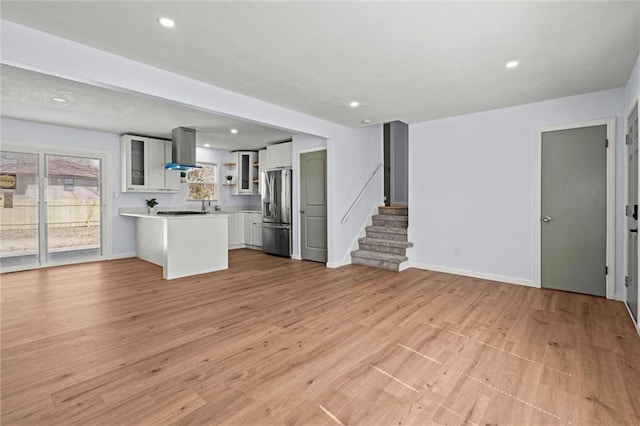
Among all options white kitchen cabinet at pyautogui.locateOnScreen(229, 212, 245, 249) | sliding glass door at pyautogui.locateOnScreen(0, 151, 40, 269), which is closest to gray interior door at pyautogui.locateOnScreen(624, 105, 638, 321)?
white kitchen cabinet at pyautogui.locateOnScreen(229, 212, 245, 249)

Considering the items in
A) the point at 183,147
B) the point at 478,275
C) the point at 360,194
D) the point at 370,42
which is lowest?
the point at 478,275

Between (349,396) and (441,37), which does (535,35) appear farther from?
(349,396)

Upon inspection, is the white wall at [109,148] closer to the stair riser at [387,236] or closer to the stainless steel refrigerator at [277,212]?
the stainless steel refrigerator at [277,212]

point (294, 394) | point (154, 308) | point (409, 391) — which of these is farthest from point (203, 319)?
point (409, 391)

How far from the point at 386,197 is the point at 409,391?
6.27 metres

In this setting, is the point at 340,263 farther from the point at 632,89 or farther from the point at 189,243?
the point at 632,89

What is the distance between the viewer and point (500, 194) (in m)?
4.51

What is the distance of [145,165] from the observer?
6.55 meters

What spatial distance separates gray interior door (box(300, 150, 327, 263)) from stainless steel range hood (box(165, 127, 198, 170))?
2164mm

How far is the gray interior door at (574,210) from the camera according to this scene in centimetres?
381

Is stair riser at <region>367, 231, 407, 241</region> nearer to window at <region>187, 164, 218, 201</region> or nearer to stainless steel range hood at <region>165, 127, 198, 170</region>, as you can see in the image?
stainless steel range hood at <region>165, 127, 198, 170</region>

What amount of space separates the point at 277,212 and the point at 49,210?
4.21 metres

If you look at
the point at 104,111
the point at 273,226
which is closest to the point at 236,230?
the point at 273,226

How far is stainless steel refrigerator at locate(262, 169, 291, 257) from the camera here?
653 cm
